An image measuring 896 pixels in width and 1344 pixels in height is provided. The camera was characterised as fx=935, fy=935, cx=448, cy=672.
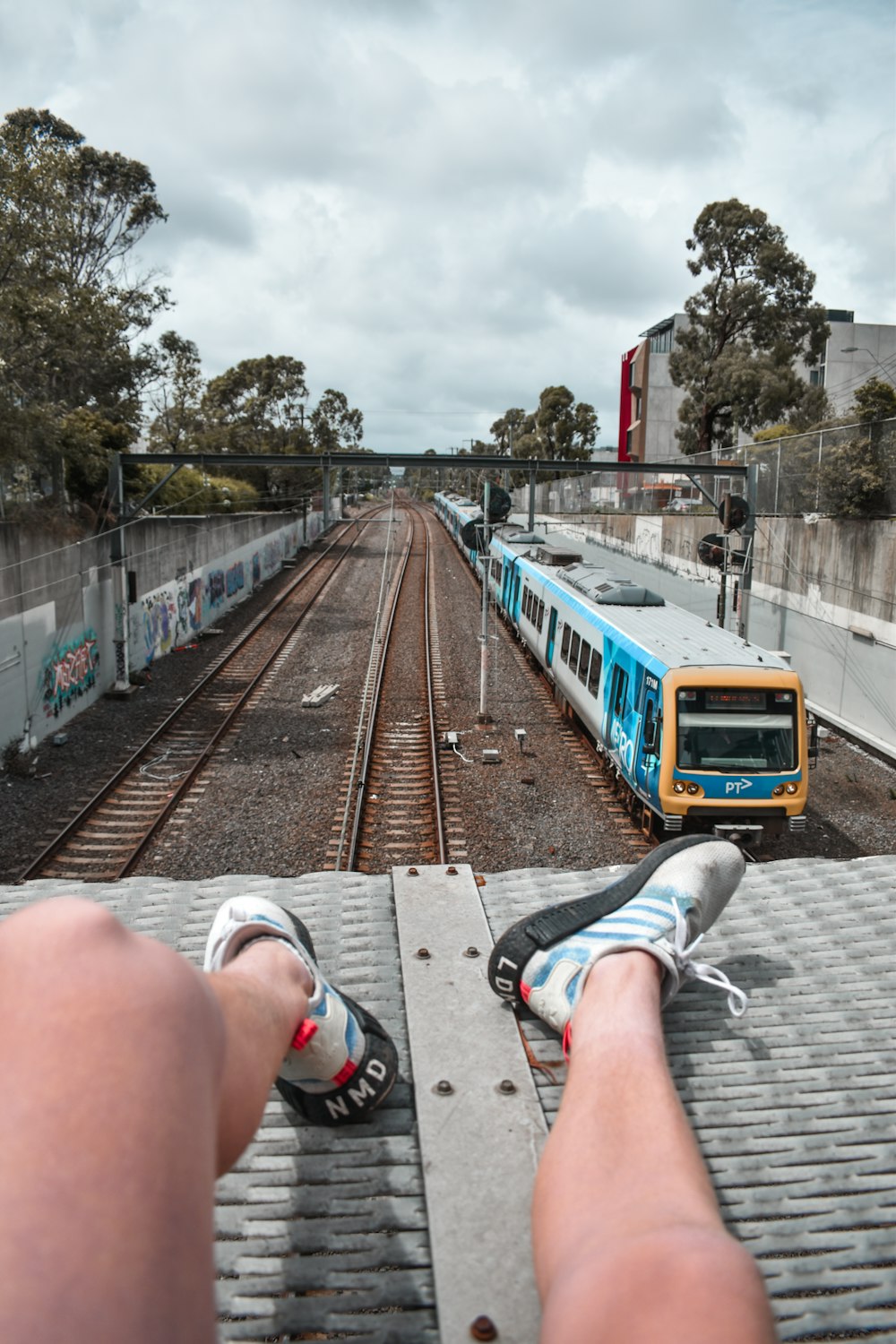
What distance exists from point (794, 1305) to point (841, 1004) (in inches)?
49.6

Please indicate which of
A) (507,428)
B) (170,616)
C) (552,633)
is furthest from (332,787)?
(507,428)

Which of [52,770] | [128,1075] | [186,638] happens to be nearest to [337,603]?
[186,638]

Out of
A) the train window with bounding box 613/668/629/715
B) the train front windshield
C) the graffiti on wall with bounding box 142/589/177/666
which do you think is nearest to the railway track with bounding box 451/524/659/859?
the train window with bounding box 613/668/629/715

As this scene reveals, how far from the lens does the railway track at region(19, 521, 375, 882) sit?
10.1 meters

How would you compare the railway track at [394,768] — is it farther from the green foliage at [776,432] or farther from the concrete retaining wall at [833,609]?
the green foliage at [776,432]

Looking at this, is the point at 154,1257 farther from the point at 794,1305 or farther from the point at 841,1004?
the point at 841,1004

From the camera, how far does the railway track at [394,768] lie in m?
10.4

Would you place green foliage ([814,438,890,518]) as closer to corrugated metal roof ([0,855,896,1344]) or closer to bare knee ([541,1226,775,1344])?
corrugated metal roof ([0,855,896,1344])

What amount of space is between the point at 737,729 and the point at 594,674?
3481mm

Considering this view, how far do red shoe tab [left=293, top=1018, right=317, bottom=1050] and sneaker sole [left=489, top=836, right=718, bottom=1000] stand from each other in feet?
2.25

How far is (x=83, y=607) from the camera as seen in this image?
55.4 feet

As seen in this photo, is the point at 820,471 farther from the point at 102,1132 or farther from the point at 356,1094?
the point at 102,1132

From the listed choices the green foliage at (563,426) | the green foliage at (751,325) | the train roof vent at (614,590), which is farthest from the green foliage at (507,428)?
the train roof vent at (614,590)

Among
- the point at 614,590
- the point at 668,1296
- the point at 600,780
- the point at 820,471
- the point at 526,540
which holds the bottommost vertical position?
the point at 600,780
